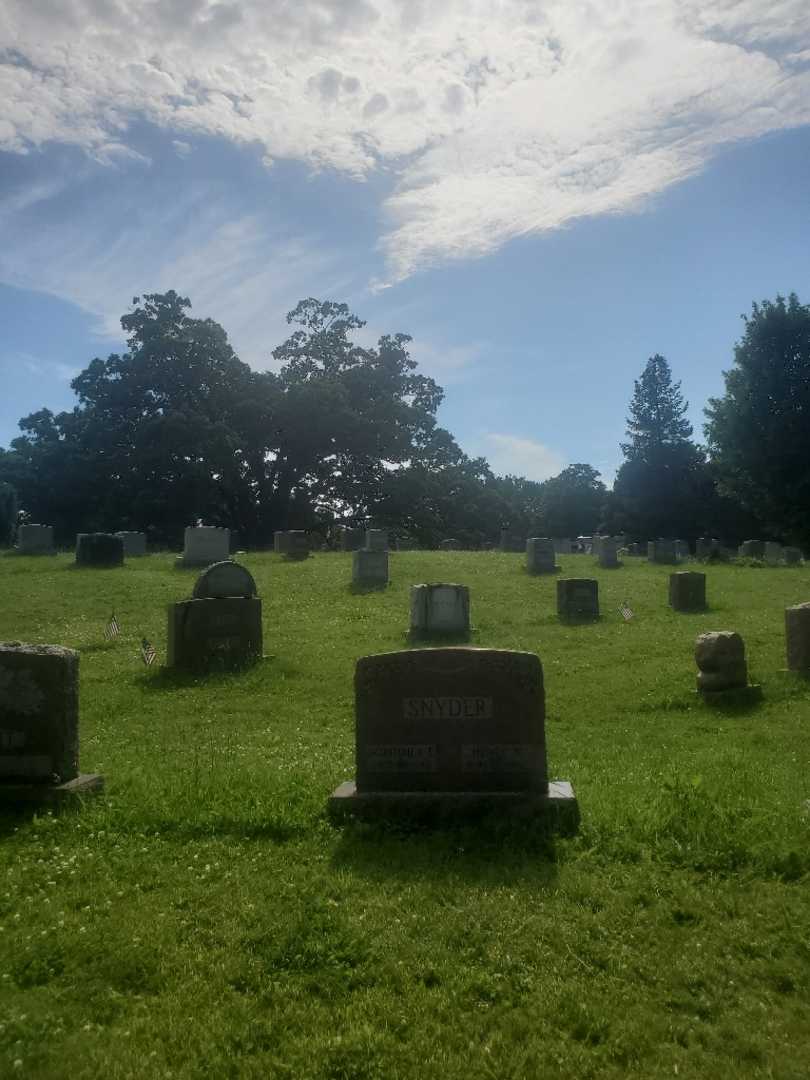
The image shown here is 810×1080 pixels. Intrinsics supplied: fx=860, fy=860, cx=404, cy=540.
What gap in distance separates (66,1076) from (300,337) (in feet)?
176

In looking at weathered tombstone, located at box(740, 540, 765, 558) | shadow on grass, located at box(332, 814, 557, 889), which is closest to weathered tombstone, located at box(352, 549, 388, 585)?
shadow on grass, located at box(332, 814, 557, 889)

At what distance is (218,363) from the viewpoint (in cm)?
4822

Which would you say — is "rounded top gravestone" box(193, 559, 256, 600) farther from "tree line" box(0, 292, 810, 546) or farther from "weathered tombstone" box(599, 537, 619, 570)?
"tree line" box(0, 292, 810, 546)

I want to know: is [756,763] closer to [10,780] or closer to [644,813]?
[644,813]

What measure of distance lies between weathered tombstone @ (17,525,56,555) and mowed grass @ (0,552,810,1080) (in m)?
22.0

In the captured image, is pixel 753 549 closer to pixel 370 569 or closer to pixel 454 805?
pixel 370 569

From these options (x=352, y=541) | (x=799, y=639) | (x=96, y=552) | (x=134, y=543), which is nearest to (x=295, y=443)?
(x=352, y=541)

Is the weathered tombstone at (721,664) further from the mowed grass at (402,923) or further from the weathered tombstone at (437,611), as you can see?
the weathered tombstone at (437,611)

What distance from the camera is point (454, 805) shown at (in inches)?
235

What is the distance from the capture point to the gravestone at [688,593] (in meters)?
19.2

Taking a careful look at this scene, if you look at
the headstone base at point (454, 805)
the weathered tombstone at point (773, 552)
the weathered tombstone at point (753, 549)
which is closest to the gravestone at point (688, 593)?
the headstone base at point (454, 805)

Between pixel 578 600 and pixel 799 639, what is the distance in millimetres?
6782

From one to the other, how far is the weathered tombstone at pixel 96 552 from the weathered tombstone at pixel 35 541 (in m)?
3.81

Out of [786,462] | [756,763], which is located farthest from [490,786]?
[786,462]
